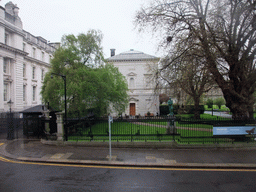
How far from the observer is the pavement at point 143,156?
28.6 feet

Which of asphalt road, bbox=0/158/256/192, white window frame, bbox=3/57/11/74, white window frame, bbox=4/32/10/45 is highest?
white window frame, bbox=4/32/10/45

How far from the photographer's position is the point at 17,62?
30.8 m

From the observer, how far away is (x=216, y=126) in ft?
38.4

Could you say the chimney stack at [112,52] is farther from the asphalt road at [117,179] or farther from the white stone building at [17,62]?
the asphalt road at [117,179]

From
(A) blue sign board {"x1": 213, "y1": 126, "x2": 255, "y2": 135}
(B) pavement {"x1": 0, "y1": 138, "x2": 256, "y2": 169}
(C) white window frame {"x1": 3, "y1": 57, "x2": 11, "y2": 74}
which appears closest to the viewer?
(B) pavement {"x1": 0, "y1": 138, "x2": 256, "y2": 169}

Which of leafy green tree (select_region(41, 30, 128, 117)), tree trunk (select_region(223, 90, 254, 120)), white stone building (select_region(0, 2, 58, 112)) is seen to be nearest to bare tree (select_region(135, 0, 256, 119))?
tree trunk (select_region(223, 90, 254, 120))

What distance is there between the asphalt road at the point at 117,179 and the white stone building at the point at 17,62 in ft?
64.7

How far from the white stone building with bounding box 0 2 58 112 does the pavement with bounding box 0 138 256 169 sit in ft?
53.3

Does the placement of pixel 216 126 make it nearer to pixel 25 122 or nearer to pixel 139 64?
pixel 25 122

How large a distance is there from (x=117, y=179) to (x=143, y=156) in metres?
3.04

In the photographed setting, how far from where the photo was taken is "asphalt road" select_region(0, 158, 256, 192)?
6398 mm

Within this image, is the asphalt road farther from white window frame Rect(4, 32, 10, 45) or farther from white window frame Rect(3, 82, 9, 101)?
white window frame Rect(4, 32, 10, 45)

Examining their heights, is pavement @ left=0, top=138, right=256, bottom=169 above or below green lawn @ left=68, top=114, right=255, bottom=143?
below

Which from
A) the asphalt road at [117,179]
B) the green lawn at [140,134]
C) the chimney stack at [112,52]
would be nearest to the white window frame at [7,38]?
the chimney stack at [112,52]
